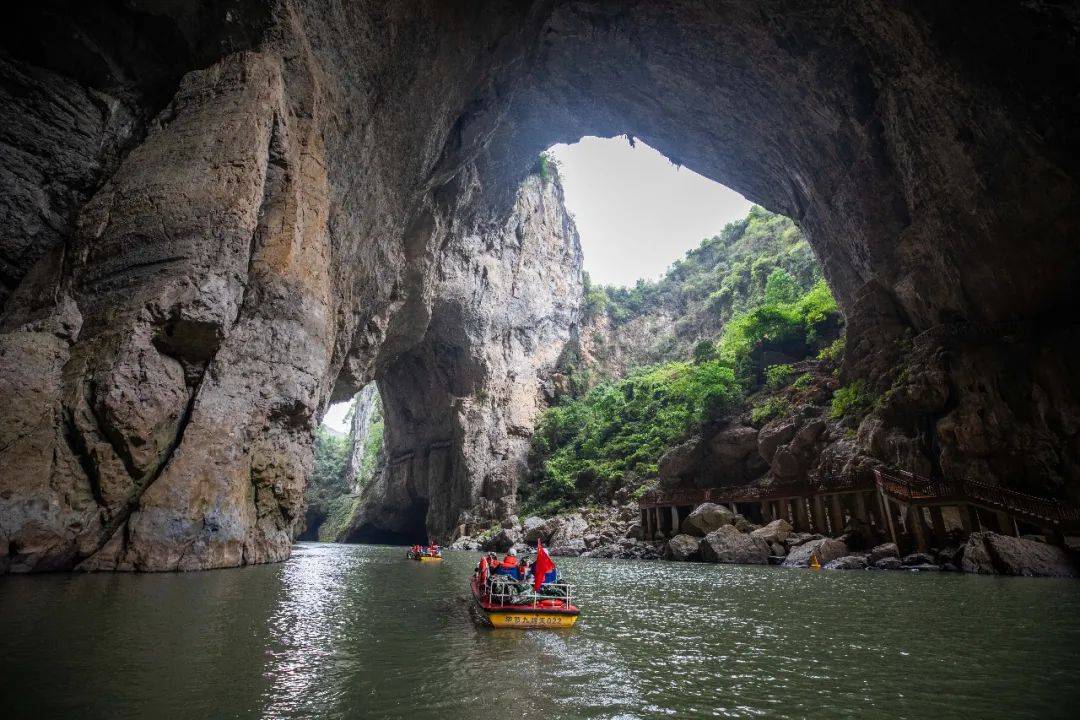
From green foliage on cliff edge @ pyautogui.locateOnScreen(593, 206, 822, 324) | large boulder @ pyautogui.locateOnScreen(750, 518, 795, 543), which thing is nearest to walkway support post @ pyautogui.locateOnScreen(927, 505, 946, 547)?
large boulder @ pyautogui.locateOnScreen(750, 518, 795, 543)

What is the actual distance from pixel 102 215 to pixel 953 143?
76.7 ft

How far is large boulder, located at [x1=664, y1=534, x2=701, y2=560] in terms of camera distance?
20.1 m

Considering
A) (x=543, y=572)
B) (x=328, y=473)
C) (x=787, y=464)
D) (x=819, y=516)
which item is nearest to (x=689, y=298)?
(x=787, y=464)

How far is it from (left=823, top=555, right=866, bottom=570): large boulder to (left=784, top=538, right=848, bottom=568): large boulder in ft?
1.06

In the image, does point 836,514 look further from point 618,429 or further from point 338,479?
point 338,479

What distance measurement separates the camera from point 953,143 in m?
15.8

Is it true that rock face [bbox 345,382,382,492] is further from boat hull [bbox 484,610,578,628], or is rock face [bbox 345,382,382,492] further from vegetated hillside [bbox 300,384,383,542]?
boat hull [bbox 484,610,578,628]

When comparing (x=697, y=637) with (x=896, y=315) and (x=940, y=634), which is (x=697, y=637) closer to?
(x=940, y=634)

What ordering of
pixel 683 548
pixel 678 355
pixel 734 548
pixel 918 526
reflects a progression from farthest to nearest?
pixel 678 355 → pixel 683 548 → pixel 734 548 → pixel 918 526

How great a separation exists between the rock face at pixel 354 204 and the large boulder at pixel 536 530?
12308 mm

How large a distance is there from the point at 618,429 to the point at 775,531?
17965mm

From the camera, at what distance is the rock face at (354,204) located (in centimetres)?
1114

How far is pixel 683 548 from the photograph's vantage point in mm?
20359

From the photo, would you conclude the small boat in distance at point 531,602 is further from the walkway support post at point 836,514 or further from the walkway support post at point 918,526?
the walkway support post at point 836,514
